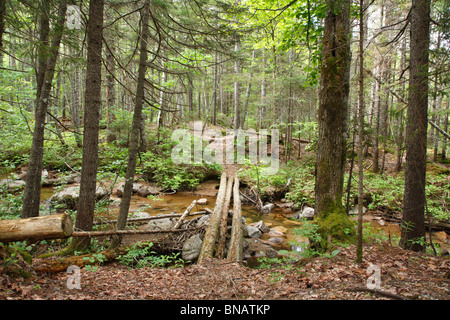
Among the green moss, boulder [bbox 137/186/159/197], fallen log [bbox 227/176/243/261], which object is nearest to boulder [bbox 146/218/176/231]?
fallen log [bbox 227/176/243/261]

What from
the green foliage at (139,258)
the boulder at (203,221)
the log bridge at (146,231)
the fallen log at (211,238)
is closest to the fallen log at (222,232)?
the log bridge at (146,231)

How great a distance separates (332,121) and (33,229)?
232 inches

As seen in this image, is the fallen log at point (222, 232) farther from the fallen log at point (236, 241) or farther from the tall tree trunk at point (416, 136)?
the tall tree trunk at point (416, 136)

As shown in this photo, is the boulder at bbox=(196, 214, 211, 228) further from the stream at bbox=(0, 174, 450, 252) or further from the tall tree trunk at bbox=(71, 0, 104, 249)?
the tall tree trunk at bbox=(71, 0, 104, 249)

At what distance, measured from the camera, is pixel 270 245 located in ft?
23.8

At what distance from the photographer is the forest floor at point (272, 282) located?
2824 millimetres

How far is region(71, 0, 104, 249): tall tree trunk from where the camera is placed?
4551mm

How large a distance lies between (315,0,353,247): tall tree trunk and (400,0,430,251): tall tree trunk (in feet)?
4.66

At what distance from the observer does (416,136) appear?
5.16 meters

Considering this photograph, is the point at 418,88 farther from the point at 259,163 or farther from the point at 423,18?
the point at 259,163

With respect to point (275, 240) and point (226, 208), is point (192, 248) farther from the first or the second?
point (275, 240)

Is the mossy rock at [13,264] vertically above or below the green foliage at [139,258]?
above

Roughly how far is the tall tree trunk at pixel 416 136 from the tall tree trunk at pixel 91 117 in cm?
661
